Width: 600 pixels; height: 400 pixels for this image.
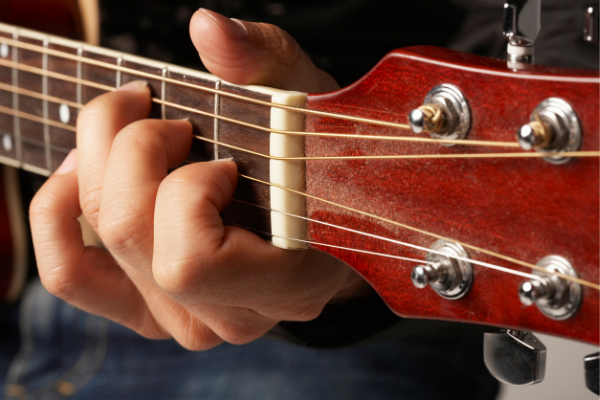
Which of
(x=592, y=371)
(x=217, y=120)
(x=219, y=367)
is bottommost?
(x=219, y=367)

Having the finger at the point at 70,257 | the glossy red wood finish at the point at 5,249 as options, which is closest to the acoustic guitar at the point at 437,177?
the finger at the point at 70,257

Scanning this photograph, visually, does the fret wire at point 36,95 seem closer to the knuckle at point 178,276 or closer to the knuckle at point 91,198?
the knuckle at point 91,198

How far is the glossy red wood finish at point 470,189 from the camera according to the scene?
32 centimetres

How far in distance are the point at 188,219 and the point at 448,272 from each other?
0.70ft

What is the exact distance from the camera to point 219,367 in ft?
3.23

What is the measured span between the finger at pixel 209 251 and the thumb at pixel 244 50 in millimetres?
84

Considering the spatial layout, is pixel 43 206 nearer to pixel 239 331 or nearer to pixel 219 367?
pixel 239 331

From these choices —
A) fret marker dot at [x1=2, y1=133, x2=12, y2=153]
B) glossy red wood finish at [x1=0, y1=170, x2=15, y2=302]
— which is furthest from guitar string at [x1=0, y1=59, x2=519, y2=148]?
glossy red wood finish at [x1=0, y1=170, x2=15, y2=302]

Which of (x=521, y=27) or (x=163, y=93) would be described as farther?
(x=163, y=93)

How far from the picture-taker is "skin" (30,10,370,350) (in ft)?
1.63

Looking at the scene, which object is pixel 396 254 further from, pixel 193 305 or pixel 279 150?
pixel 193 305

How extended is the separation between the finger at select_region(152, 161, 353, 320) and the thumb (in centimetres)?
8

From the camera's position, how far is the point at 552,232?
34 cm

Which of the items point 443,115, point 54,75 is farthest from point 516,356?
point 54,75
